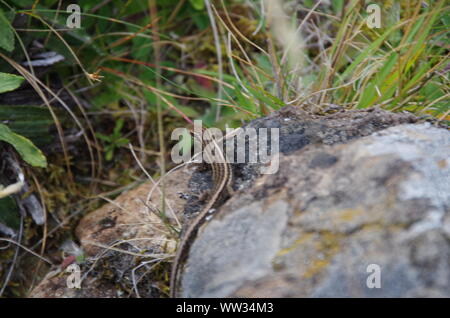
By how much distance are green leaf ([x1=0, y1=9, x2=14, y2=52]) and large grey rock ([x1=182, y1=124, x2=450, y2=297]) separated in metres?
1.65

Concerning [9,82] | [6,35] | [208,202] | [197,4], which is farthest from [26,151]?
[197,4]

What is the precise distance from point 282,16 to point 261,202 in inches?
71.3

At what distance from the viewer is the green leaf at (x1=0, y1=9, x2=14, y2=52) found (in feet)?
8.34

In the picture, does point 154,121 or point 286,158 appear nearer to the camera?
point 286,158

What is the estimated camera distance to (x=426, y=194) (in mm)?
1556

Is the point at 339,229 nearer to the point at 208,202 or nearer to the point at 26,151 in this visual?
the point at 208,202

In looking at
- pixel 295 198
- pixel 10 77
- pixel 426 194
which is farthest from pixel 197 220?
pixel 10 77

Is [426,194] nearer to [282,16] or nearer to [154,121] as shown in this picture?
[282,16]

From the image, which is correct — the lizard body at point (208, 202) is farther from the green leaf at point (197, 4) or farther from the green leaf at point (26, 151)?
the green leaf at point (197, 4)

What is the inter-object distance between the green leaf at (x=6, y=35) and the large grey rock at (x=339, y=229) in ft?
5.41

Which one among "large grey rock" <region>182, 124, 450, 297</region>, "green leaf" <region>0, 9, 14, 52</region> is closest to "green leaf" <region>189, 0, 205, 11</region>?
"green leaf" <region>0, 9, 14, 52</region>
